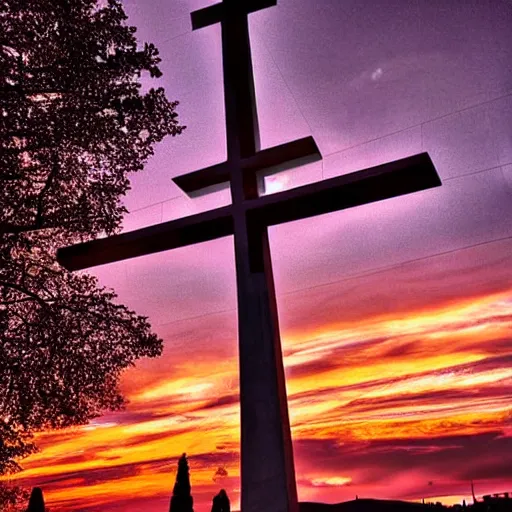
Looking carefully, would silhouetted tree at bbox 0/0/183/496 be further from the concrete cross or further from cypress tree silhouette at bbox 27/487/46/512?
cypress tree silhouette at bbox 27/487/46/512

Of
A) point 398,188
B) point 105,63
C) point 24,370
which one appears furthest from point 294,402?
point 105,63

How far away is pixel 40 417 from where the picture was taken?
27.5 feet

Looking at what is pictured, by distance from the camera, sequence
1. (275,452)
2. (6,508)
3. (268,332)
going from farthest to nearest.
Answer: (6,508)
(268,332)
(275,452)

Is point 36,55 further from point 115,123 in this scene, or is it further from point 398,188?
point 398,188

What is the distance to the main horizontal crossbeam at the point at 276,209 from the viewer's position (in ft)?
18.9

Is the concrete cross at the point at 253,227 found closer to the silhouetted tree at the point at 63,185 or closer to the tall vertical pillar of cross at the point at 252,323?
the tall vertical pillar of cross at the point at 252,323

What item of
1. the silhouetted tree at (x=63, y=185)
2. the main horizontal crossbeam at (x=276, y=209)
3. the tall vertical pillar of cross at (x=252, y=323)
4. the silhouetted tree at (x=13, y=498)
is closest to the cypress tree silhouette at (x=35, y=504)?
the silhouetted tree at (x=13, y=498)

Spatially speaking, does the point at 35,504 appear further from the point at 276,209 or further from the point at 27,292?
the point at 276,209

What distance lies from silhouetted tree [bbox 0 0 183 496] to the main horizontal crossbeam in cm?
114

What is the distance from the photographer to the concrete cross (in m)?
5.57

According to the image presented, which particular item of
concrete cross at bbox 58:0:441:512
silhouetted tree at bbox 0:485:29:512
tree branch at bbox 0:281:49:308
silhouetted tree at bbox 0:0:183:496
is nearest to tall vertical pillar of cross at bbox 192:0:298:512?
concrete cross at bbox 58:0:441:512

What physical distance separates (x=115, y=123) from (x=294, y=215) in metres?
3.21

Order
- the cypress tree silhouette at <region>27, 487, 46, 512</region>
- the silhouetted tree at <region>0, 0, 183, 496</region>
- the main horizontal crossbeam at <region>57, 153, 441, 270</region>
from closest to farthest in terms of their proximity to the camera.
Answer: the main horizontal crossbeam at <region>57, 153, 441, 270</region>, the silhouetted tree at <region>0, 0, 183, 496</region>, the cypress tree silhouette at <region>27, 487, 46, 512</region>

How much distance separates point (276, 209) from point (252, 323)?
1.17 metres
